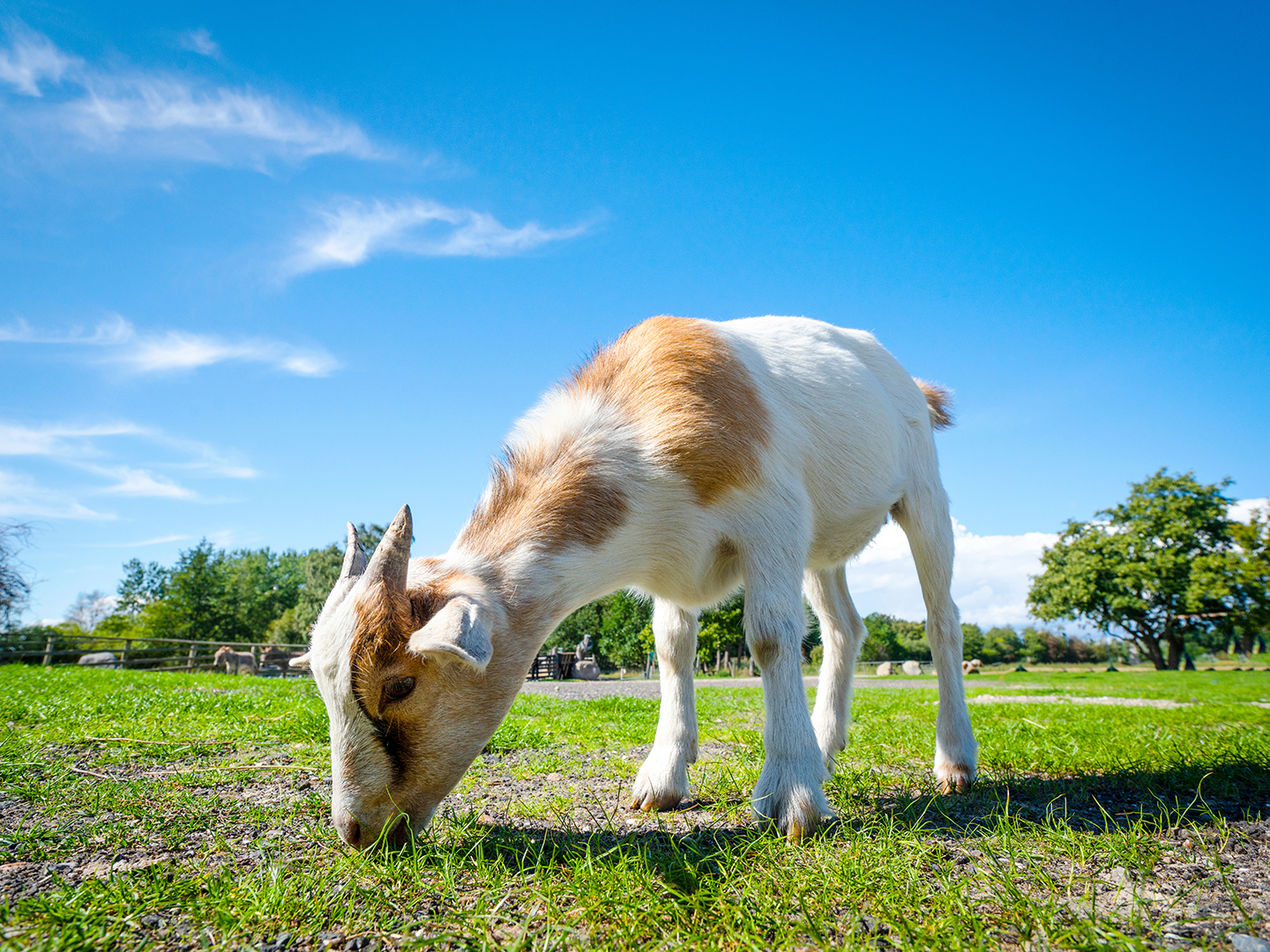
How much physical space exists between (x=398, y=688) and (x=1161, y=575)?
55097 millimetres

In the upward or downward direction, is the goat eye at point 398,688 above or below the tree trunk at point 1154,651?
above

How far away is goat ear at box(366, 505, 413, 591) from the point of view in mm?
2504

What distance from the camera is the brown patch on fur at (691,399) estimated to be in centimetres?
322

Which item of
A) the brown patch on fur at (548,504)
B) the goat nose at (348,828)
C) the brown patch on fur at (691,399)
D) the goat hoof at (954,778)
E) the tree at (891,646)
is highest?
the brown patch on fur at (691,399)

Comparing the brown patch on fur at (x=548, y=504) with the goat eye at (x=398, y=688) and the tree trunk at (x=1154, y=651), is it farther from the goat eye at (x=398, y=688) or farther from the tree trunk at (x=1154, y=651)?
the tree trunk at (x=1154, y=651)

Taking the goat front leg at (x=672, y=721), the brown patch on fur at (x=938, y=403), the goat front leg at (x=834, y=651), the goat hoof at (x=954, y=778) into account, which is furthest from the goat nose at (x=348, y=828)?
the brown patch on fur at (x=938, y=403)

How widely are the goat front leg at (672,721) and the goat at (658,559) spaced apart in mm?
12

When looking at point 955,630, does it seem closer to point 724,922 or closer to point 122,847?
point 724,922

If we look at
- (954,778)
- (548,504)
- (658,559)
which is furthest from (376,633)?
(954,778)

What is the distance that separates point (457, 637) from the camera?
2.30 m

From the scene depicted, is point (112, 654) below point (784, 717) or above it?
below

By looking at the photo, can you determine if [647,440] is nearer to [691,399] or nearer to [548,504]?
[691,399]

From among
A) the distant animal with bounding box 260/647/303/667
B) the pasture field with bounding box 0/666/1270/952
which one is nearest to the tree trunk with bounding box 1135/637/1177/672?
the pasture field with bounding box 0/666/1270/952

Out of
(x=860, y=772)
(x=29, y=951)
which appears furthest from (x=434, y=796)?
(x=860, y=772)
